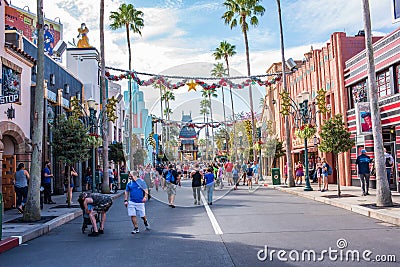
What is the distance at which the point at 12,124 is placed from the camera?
17.3 metres

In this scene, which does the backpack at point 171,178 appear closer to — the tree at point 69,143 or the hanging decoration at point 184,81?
the tree at point 69,143

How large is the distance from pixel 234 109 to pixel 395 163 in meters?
11.1

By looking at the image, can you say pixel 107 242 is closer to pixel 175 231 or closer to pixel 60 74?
pixel 175 231

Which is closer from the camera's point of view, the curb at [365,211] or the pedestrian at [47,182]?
the curb at [365,211]

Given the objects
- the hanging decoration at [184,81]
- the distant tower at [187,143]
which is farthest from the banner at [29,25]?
the distant tower at [187,143]

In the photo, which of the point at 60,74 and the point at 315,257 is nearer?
the point at 315,257

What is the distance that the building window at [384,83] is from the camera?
69.5 ft

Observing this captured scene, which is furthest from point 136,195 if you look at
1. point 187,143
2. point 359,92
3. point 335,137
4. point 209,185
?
point 187,143

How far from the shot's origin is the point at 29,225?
12398 mm

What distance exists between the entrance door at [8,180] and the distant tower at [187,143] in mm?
11277

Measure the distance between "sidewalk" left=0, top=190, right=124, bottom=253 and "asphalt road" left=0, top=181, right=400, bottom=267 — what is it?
0.82 ft

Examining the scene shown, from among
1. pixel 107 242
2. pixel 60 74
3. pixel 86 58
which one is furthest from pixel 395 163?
pixel 86 58

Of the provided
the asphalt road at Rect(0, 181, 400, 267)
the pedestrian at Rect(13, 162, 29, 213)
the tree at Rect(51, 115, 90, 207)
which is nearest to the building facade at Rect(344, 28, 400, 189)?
the asphalt road at Rect(0, 181, 400, 267)

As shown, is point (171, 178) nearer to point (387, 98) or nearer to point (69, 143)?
point (69, 143)
